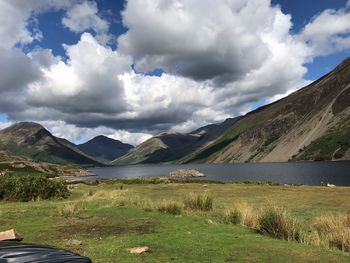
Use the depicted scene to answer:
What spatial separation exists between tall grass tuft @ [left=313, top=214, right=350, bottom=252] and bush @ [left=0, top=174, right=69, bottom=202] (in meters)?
26.1

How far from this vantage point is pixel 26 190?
37656mm

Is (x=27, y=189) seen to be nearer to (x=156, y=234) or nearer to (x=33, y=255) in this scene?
(x=156, y=234)

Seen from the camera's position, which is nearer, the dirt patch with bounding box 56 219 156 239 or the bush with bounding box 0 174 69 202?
the dirt patch with bounding box 56 219 156 239

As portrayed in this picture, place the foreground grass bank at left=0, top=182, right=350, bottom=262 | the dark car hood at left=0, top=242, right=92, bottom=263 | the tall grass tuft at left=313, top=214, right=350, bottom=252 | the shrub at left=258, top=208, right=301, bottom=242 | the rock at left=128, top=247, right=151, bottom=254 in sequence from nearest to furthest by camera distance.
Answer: the dark car hood at left=0, top=242, right=92, bottom=263 < the foreground grass bank at left=0, top=182, right=350, bottom=262 < the rock at left=128, top=247, right=151, bottom=254 < the tall grass tuft at left=313, top=214, right=350, bottom=252 < the shrub at left=258, top=208, right=301, bottom=242

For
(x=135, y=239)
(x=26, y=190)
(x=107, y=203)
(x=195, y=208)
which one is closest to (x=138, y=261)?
(x=135, y=239)

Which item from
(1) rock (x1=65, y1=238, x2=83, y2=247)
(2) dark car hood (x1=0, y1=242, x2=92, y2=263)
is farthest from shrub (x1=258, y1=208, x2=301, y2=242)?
(2) dark car hood (x1=0, y1=242, x2=92, y2=263)

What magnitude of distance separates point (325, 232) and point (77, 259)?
1449 cm

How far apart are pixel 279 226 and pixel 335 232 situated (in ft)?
7.32

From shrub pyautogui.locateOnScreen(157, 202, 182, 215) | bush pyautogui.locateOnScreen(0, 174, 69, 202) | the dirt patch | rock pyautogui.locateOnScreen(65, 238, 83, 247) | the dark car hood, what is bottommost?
rock pyautogui.locateOnScreen(65, 238, 83, 247)

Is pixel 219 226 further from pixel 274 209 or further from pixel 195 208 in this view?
pixel 195 208

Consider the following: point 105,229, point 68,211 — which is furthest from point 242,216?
point 68,211

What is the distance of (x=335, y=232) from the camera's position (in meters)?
16.8

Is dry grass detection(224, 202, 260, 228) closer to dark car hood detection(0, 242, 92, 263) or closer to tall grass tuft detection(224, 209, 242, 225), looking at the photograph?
tall grass tuft detection(224, 209, 242, 225)

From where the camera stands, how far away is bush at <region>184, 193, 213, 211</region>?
26934 mm
